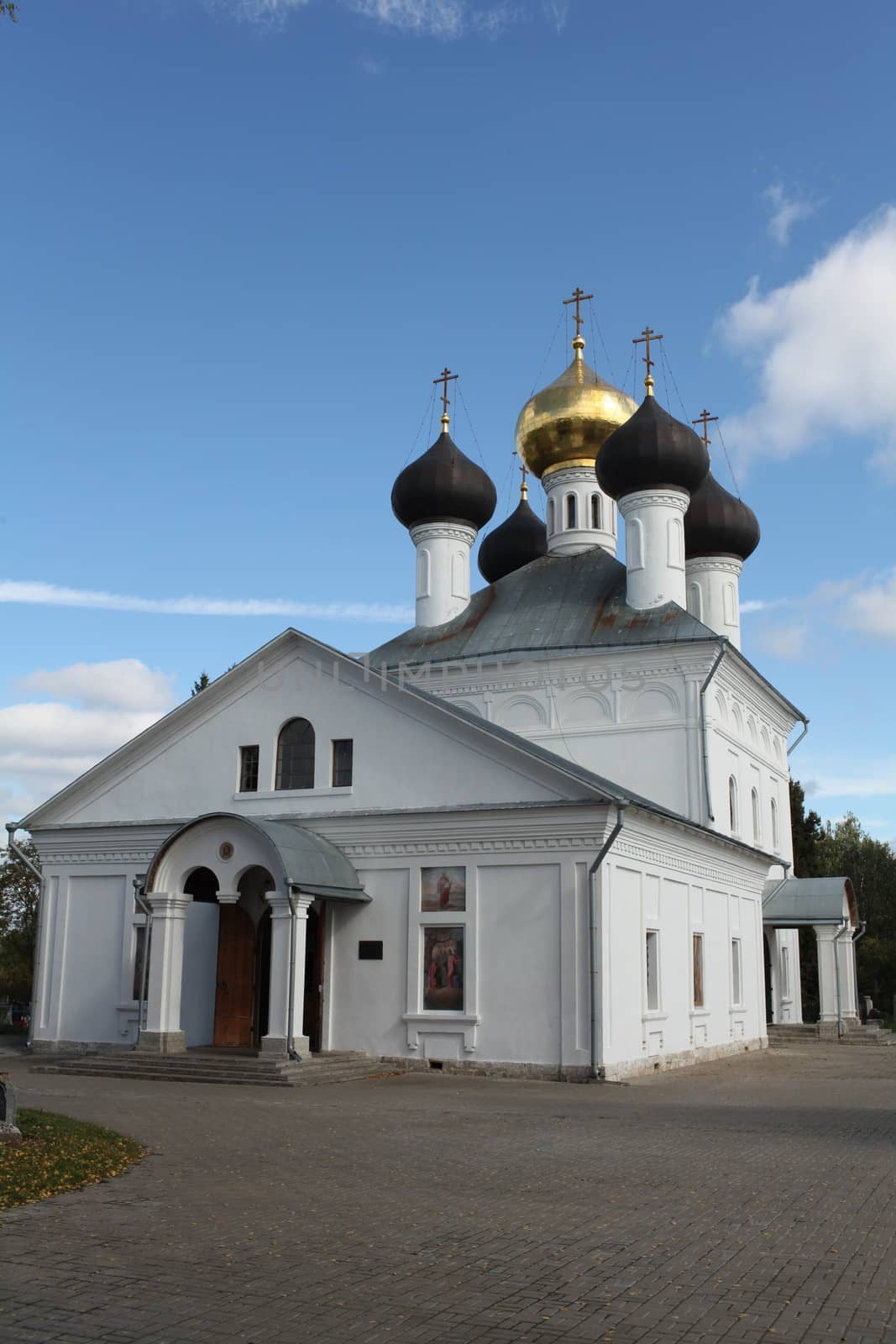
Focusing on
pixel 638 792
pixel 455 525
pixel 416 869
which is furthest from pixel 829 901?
pixel 416 869

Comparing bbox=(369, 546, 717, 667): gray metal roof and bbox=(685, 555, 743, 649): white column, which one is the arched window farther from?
bbox=(685, 555, 743, 649): white column

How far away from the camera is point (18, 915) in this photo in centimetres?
3900

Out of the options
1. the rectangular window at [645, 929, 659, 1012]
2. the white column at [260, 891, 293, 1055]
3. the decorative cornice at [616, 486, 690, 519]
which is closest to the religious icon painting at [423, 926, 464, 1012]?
the white column at [260, 891, 293, 1055]

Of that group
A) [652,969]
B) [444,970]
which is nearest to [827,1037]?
[652,969]

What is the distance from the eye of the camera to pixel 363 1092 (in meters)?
15.8

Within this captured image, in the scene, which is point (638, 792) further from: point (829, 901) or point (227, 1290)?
point (227, 1290)

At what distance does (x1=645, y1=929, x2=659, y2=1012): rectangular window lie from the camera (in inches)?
787

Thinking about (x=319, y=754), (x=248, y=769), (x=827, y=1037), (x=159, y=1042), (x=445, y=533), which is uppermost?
(x=445, y=533)

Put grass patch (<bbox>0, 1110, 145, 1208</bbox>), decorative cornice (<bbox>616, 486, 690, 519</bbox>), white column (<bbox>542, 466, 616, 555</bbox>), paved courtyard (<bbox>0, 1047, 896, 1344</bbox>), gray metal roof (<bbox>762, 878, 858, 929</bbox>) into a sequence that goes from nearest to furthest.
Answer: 1. paved courtyard (<bbox>0, 1047, 896, 1344</bbox>)
2. grass patch (<bbox>0, 1110, 145, 1208</bbox>)
3. decorative cornice (<bbox>616, 486, 690, 519</bbox>)
4. gray metal roof (<bbox>762, 878, 858, 929</bbox>)
5. white column (<bbox>542, 466, 616, 555</bbox>)

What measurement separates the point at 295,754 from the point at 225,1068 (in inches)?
219

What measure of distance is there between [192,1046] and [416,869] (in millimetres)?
4430

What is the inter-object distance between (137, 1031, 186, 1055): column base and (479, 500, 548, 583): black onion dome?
20456 mm

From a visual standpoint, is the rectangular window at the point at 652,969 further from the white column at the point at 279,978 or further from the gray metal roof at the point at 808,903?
the gray metal roof at the point at 808,903

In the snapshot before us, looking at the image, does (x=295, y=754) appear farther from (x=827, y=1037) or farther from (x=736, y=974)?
(x=827, y=1037)
